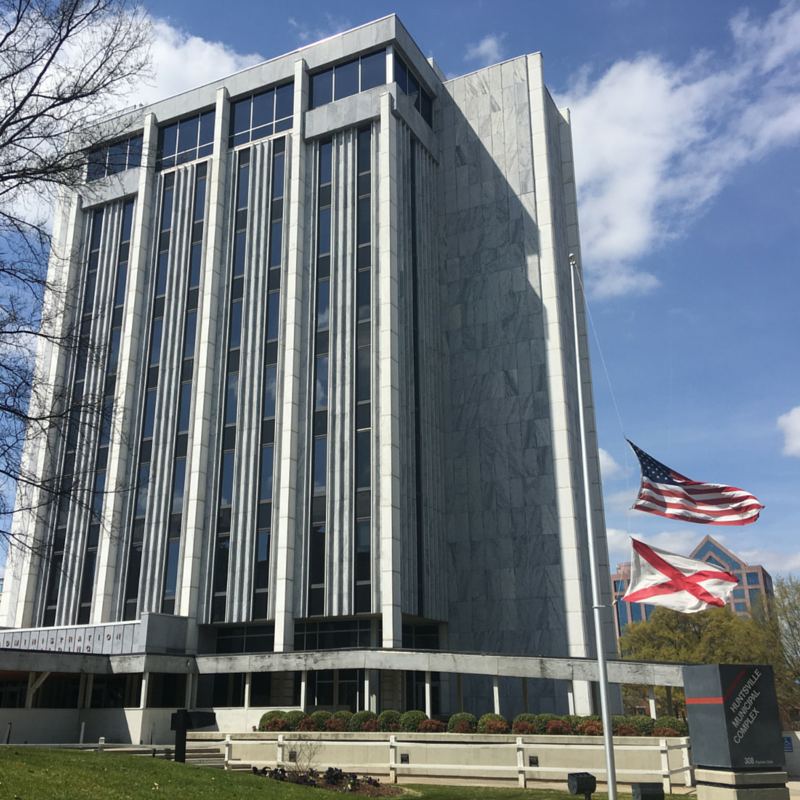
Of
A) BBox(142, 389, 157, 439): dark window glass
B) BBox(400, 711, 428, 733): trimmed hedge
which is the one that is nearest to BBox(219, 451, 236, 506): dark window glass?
BBox(142, 389, 157, 439): dark window glass

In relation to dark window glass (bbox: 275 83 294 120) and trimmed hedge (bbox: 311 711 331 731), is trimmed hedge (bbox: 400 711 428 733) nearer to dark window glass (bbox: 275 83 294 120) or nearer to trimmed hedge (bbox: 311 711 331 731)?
trimmed hedge (bbox: 311 711 331 731)

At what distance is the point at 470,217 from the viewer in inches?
2044

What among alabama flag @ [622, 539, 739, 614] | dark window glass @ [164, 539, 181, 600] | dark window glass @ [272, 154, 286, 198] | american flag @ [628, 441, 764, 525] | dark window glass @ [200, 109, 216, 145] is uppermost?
dark window glass @ [200, 109, 216, 145]

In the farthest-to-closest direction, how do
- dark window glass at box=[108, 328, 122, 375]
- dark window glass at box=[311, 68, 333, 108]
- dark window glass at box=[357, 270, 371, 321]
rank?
dark window glass at box=[108, 328, 122, 375], dark window glass at box=[311, 68, 333, 108], dark window glass at box=[357, 270, 371, 321]

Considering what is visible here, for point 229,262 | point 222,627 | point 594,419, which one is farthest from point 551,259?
point 222,627

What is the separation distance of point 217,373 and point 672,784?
32.9 meters

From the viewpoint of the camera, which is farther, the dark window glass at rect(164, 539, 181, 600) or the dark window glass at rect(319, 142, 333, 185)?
the dark window glass at rect(319, 142, 333, 185)

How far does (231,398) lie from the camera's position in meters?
45.7

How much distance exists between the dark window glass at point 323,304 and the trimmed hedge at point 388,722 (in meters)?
22.2

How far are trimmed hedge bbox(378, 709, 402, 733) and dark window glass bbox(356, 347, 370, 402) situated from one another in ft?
57.4

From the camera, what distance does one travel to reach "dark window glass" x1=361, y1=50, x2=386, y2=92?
48.4 metres

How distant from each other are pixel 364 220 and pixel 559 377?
14730 millimetres

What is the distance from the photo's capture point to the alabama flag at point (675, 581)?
Answer: 16.3 metres

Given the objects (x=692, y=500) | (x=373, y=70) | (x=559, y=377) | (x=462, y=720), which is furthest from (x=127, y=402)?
(x=692, y=500)
